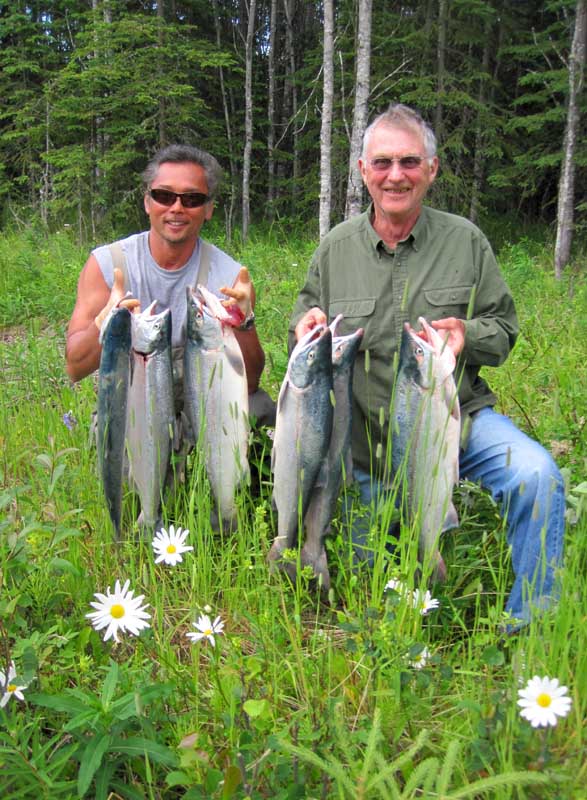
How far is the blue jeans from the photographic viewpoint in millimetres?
2586

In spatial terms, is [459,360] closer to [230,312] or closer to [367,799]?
[230,312]

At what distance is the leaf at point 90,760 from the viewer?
1634 millimetres

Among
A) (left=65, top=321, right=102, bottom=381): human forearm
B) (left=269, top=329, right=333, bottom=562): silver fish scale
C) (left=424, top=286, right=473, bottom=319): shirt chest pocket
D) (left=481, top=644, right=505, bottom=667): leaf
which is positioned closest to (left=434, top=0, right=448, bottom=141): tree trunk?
(left=424, top=286, right=473, bottom=319): shirt chest pocket

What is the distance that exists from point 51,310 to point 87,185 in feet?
32.6

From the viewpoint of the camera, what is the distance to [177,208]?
139 inches

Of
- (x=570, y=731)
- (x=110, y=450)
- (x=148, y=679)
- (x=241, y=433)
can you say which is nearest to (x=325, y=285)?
(x=241, y=433)

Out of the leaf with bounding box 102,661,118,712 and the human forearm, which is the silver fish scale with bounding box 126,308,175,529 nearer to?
the human forearm

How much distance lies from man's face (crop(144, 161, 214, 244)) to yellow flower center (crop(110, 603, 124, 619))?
213 cm

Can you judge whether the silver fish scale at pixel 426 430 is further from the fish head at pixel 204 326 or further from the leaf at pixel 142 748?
the leaf at pixel 142 748

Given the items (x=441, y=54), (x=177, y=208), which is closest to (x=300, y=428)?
(x=177, y=208)

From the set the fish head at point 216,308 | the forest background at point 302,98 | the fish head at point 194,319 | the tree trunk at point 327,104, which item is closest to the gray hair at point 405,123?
the fish head at point 216,308

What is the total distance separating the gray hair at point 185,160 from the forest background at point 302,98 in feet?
28.5

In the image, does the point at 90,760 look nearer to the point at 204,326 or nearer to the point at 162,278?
the point at 204,326

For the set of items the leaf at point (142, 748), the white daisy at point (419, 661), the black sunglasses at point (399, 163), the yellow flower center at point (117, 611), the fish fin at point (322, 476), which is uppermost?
the black sunglasses at point (399, 163)
